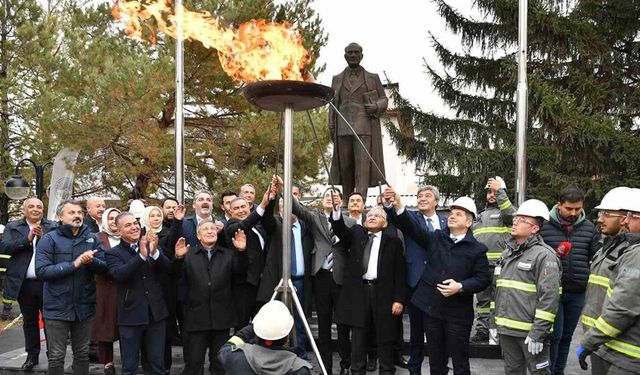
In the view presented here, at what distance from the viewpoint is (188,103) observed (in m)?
15.7

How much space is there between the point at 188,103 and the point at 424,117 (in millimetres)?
6305

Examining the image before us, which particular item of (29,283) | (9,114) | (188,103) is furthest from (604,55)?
(9,114)

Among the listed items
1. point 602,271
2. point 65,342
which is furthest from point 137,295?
point 602,271

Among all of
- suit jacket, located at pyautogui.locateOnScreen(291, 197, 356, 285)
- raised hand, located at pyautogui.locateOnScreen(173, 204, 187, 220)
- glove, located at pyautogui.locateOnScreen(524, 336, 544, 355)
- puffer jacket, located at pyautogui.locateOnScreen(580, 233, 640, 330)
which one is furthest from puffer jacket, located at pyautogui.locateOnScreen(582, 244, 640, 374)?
raised hand, located at pyautogui.locateOnScreen(173, 204, 187, 220)

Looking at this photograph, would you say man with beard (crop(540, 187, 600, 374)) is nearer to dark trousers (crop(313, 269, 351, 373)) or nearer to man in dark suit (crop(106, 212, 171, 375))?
dark trousers (crop(313, 269, 351, 373))

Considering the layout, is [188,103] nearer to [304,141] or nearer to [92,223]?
[304,141]

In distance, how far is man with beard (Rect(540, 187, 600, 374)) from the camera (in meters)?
5.70

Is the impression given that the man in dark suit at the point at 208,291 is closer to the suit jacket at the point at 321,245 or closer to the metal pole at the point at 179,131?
the suit jacket at the point at 321,245

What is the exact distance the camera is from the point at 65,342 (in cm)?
587

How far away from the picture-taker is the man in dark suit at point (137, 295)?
568 centimetres

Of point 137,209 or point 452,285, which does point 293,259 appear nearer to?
point 452,285

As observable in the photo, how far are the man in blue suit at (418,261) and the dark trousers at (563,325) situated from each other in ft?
4.17

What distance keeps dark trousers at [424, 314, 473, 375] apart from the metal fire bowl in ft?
7.23

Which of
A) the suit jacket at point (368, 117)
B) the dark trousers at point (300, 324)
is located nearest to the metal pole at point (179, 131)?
the suit jacket at point (368, 117)
